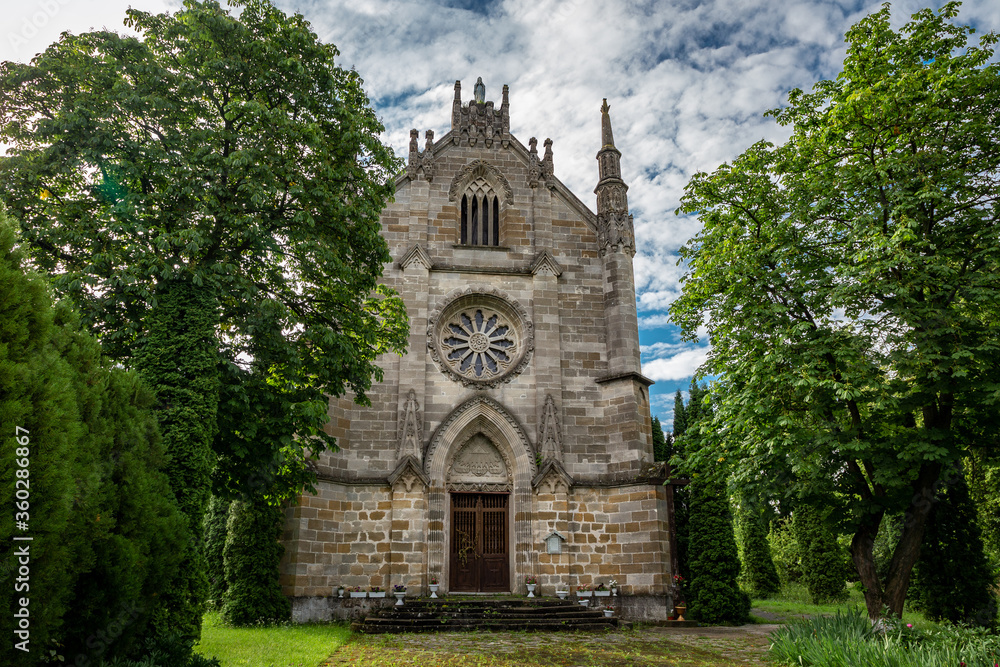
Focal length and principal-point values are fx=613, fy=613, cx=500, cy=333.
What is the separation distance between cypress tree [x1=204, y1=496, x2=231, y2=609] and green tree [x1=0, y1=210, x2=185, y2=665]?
29.2ft

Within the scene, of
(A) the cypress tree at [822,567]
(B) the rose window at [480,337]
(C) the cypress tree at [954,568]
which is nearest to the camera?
(C) the cypress tree at [954,568]

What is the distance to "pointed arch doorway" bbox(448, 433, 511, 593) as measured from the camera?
16.8 meters

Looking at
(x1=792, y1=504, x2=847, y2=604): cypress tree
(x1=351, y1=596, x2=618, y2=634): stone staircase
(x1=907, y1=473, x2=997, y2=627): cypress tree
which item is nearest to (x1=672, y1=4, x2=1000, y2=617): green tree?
(x1=907, y1=473, x2=997, y2=627): cypress tree

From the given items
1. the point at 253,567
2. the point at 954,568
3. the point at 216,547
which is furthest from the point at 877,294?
the point at 216,547

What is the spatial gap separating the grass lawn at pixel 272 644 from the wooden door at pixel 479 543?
3.59m

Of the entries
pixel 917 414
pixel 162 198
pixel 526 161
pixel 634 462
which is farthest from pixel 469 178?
pixel 917 414

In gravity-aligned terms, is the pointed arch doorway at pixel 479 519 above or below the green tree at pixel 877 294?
below

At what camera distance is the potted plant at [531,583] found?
16.0 m

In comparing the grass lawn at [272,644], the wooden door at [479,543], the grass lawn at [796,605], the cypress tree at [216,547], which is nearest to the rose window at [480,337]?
the wooden door at [479,543]

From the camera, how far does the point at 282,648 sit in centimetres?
1060

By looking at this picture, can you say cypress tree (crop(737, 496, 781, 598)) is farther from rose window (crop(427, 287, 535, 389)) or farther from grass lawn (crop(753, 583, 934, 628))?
rose window (crop(427, 287, 535, 389))

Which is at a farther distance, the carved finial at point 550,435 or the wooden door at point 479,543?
the carved finial at point 550,435

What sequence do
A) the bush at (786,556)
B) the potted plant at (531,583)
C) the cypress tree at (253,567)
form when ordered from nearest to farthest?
the cypress tree at (253,567)
the potted plant at (531,583)
the bush at (786,556)

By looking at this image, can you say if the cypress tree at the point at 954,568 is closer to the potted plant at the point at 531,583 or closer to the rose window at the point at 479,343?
the potted plant at the point at 531,583
